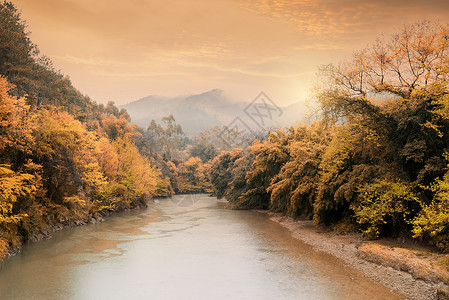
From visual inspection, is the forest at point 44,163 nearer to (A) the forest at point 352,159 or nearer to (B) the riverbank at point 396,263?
(A) the forest at point 352,159

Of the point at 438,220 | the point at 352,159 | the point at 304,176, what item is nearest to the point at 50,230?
the point at 304,176

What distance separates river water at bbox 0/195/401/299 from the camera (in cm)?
1363

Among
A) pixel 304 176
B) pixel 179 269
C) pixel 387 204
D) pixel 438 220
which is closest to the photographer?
pixel 438 220

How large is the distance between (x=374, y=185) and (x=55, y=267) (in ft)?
54.3

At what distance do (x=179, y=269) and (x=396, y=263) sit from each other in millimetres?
9834

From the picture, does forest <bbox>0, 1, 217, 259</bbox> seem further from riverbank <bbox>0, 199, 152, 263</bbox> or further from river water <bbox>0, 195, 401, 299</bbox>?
river water <bbox>0, 195, 401, 299</bbox>

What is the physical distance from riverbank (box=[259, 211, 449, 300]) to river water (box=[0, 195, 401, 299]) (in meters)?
0.68

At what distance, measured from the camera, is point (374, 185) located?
59.8 ft

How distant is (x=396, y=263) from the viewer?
15172 millimetres

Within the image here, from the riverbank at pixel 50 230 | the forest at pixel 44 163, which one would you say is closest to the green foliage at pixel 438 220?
the forest at pixel 44 163

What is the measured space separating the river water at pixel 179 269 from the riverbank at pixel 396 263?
68 centimetres

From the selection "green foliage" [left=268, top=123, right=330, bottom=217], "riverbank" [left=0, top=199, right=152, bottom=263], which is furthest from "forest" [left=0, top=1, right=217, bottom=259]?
"green foliage" [left=268, top=123, right=330, bottom=217]

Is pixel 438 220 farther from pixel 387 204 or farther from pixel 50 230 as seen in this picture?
pixel 50 230

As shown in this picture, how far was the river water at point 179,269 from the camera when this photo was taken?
1363cm
